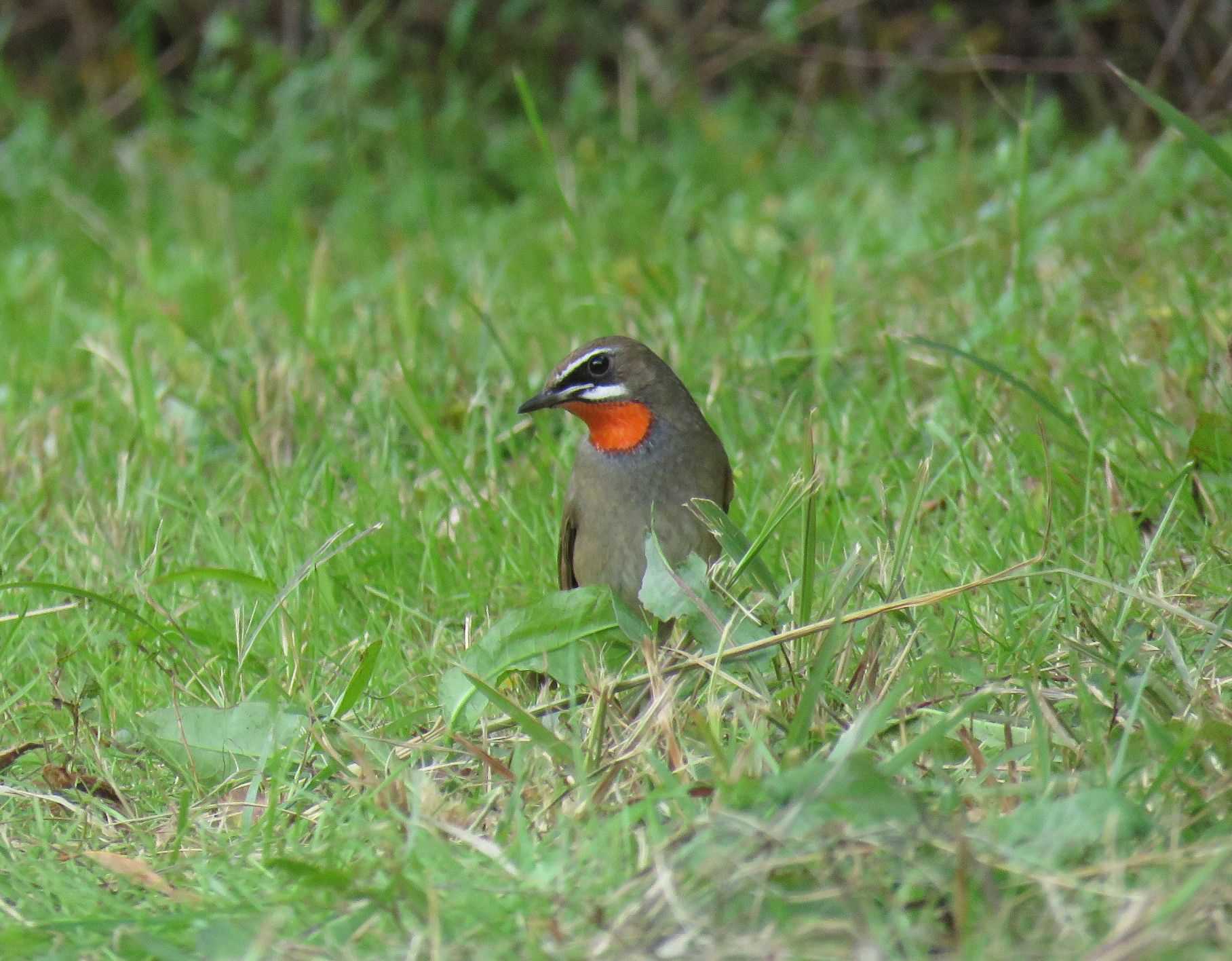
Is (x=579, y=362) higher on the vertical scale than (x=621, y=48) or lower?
lower

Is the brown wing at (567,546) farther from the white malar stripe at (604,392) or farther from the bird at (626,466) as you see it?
the white malar stripe at (604,392)

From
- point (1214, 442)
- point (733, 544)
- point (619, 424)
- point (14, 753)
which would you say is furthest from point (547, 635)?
point (1214, 442)

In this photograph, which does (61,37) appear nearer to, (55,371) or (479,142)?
(479,142)

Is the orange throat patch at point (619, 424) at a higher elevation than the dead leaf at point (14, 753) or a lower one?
higher

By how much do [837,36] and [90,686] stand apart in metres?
7.72

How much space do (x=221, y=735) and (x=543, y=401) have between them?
1398 mm

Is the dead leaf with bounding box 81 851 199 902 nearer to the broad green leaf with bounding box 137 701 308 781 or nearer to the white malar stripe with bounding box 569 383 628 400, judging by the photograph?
the broad green leaf with bounding box 137 701 308 781

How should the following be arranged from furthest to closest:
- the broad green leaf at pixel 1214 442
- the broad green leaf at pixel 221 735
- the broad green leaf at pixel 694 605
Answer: the broad green leaf at pixel 1214 442 < the broad green leaf at pixel 221 735 < the broad green leaf at pixel 694 605

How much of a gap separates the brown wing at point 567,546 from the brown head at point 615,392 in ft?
0.67

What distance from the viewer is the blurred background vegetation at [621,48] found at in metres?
9.42

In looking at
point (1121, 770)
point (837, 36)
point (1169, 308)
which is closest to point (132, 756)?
point (1121, 770)

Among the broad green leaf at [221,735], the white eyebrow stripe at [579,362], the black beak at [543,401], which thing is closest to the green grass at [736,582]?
the broad green leaf at [221,735]

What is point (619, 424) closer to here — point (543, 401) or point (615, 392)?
point (615, 392)

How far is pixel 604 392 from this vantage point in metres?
4.52
